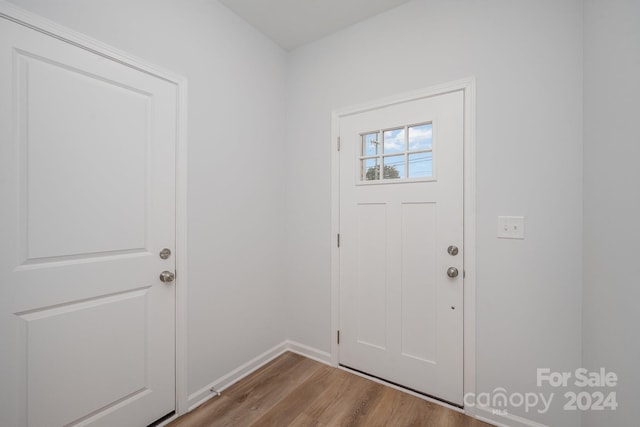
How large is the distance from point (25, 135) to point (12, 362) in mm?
969

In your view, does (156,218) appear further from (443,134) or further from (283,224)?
(443,134)

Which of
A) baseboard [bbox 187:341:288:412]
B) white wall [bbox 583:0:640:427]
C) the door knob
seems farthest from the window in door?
baseboard [bbox 187:341:288:412]

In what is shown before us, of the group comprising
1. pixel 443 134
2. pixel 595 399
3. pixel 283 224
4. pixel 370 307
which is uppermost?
pixel 443 134

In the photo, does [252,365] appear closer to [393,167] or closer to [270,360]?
[270,360]

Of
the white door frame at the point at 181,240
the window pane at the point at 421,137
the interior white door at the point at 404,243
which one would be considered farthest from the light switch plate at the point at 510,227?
the white door frame at the point at 181,240

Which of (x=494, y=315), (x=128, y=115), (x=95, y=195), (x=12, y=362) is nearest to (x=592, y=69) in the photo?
(x=494, y=315)

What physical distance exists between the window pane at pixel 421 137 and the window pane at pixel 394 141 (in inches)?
2.6

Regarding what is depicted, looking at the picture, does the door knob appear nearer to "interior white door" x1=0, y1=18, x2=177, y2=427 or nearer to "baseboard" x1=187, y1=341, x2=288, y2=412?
"interior white door" x1=0, y1=18, x2=177, y2=427

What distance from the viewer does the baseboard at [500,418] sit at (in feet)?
5.07

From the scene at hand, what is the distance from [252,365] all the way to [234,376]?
0.18 meters

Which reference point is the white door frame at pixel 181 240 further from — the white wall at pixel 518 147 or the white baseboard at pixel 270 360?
the white wall at pixel 518 147

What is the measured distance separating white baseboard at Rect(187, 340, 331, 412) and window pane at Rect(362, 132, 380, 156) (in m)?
1.72

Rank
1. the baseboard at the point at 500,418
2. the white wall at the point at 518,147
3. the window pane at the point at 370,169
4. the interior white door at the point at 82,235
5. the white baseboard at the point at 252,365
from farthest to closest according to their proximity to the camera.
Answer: the window pane at the point at 370,169 < the white baseboard at the point at 252,365 < the baseboard at the point at 500,418 < the white wall at the point at 518,147 < the interior white door at the point at 82,235

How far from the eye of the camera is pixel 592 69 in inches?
51.4
